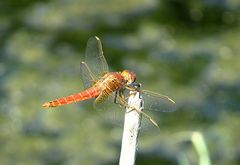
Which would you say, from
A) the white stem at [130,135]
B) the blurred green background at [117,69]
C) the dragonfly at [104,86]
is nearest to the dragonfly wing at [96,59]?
the dragonfly at [104,86]

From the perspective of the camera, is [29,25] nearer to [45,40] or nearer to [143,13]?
[45,40]

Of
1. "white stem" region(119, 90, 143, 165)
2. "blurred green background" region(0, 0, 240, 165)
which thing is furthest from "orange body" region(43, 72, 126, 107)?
"blurred green background" region(0, 0, 240, 165)

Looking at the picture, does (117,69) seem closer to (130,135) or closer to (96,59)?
(96,59)

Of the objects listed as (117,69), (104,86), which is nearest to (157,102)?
(104,86)

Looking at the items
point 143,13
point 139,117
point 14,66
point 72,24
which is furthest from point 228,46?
point 139,117

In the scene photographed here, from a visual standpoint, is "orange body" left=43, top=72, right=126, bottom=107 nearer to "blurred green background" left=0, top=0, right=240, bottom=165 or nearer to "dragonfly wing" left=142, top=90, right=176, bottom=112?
"dragonfly wing" left=142, top=90, right=176, bottom=112

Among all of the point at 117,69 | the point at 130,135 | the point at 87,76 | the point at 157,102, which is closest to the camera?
the point at 130,135

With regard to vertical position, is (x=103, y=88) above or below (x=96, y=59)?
below
